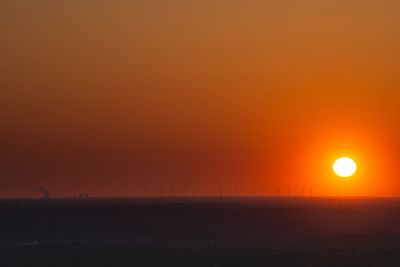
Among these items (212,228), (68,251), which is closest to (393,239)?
(68,251)

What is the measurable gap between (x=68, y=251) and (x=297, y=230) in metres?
38.3

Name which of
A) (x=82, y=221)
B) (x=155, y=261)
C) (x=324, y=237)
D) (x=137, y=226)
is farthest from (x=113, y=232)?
(x=155, y=261)

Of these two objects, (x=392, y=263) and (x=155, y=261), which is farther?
(x=155, y=261)

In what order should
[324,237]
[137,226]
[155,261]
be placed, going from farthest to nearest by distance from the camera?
[137,226], [324,237], [155,261]

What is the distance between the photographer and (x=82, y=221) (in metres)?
105

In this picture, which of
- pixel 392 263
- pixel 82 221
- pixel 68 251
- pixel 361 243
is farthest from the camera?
pixel 82 221

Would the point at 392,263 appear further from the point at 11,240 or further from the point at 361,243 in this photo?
the point at 11,240

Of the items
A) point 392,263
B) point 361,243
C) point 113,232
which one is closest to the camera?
point 392,263

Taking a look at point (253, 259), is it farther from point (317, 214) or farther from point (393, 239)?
point (317, 214)

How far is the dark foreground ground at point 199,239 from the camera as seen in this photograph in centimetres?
4884

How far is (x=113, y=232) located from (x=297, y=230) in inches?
765

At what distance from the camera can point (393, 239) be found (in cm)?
6538

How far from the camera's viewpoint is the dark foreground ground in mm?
48844

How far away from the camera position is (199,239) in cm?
7881
